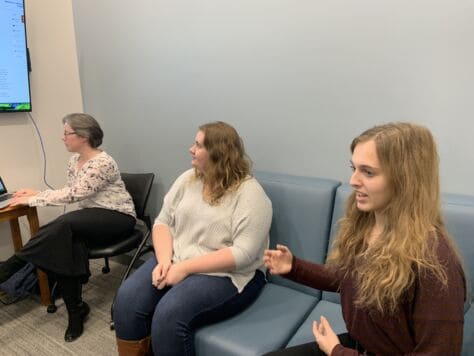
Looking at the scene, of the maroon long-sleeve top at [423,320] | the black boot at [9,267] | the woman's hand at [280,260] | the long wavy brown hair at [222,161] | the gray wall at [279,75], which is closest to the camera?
the maroon long-sleeve top at [423,320]

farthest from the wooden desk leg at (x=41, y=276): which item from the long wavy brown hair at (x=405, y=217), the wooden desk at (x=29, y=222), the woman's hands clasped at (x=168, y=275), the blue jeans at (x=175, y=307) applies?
the long wavy brown hair at (x=405, y=217)

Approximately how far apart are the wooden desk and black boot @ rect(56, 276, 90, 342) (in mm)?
324

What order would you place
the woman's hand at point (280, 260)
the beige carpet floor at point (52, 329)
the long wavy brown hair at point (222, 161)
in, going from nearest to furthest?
the woman's hand at point (280, 260) → the long wavy brown hair at point (222, 161) → the beige carpet floor at point (52, 329)

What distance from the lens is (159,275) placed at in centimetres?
161

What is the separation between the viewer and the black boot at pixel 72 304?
6.78ft

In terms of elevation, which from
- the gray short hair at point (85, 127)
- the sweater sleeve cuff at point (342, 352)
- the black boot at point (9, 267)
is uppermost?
the gray short hair at point (85, 127)

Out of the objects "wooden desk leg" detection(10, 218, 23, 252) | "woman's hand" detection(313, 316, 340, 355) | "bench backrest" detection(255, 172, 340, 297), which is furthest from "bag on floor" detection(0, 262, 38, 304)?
"woman's hand" detection(313, 316, 340, 355)

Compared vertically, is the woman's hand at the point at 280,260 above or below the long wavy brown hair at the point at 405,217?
below

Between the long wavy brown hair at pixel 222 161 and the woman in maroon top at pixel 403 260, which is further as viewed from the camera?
the long wavy brown hair at pixel 222 161

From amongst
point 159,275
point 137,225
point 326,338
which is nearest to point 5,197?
point 137,225

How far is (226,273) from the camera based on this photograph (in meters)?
1.60

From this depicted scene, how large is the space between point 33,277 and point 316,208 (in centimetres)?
178

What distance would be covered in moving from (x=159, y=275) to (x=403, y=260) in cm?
102

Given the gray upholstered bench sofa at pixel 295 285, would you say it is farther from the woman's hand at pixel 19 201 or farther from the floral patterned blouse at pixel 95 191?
the woman's hand at pixel 19 201
